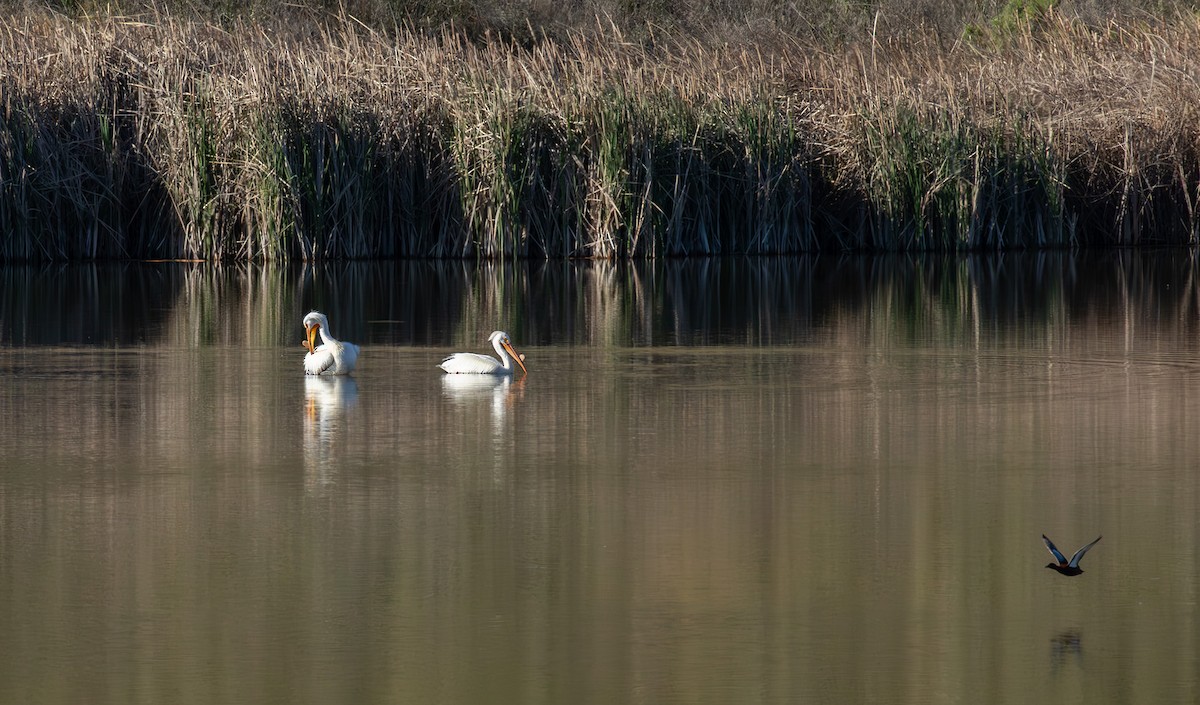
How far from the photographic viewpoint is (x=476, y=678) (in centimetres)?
477

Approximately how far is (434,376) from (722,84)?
37.0ft

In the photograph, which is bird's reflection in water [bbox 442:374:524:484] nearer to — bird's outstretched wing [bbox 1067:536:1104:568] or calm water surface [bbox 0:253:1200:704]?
calm water surface [bbox 0:253:1200:704]

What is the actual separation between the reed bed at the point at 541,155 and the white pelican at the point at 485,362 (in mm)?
9130

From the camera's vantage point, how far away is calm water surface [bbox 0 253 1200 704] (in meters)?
4.86

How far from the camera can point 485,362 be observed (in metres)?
10.3

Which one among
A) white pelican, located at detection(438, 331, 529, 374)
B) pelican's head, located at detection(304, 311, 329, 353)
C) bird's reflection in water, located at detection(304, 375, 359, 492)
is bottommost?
bird's reflection in water, located at detection(304, 375, 359, 492)

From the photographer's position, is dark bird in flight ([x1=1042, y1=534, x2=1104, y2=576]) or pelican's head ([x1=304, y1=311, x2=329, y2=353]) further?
pelican's head ([x1=304, y1=311, x2=329, y2=353])

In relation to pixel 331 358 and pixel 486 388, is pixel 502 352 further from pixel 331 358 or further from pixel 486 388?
pixel 331 358

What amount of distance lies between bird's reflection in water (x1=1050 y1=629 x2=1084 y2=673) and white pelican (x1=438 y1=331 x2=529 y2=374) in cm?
550

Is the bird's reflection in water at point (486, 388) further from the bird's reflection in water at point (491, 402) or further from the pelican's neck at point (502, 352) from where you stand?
the pelican's neck at point (502, 352)

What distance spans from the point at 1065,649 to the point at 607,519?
73.8 inches

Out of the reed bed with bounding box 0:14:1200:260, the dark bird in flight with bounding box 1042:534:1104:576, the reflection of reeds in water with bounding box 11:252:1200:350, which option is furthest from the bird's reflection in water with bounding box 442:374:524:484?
the reed bed with bounding box 0:14:1200:260

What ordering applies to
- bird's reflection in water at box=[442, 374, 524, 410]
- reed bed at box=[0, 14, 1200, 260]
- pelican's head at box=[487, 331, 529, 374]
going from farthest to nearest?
reed bed at box=[0, 14, 1200, 260]
pelican's head at box=[487, 331, 529, 374]
bird's reflection in water at box=[442, 374, 524, 410]

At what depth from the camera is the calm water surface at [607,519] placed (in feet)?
15.9
